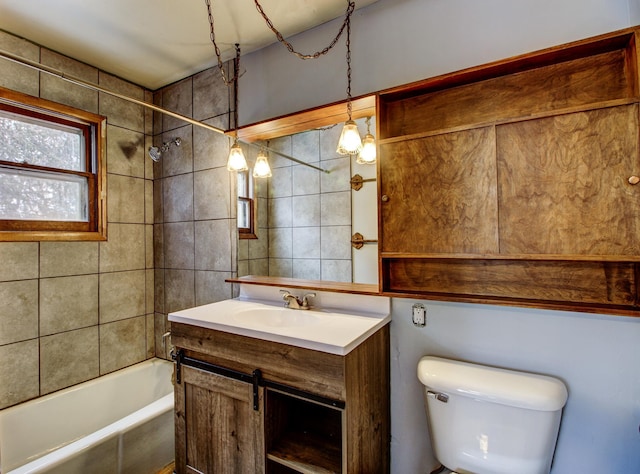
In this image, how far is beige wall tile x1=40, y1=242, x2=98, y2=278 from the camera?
6.17ft

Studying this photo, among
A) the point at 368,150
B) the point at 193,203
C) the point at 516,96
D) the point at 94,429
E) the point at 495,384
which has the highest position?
the point at 516,96

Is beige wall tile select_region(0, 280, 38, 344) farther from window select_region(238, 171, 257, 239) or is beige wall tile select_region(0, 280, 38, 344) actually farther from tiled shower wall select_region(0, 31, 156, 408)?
window select_region(238, 171, 257, 239)

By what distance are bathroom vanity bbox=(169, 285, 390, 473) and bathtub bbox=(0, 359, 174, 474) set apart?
0.89 feet

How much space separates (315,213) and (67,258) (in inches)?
64.0

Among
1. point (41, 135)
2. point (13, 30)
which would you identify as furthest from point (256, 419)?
point (13, 30)

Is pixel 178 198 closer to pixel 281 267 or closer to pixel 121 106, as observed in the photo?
pixel 121 106

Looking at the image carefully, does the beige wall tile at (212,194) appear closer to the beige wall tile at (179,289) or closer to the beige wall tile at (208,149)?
the beige wall tile at (208,149)

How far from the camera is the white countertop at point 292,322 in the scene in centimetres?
115

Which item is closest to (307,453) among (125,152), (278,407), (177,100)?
(278,407)

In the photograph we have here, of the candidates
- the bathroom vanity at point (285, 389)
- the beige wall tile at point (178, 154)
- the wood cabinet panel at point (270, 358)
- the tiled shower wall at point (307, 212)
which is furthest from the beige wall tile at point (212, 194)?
the wood cabinet panel at point (270, 358)

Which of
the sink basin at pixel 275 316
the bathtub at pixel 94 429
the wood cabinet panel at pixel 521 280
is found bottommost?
the bathtub at pixel 94 429

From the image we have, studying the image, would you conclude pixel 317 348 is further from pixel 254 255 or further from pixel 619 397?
pixel 619 397

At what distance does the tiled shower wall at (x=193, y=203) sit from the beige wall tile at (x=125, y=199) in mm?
112

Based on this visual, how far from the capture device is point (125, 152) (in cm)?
227
